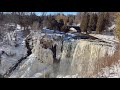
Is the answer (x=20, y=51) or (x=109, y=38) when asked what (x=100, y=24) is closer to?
(x=109, y=38)

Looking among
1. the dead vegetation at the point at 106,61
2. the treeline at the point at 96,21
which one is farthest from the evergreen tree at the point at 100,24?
the dead vegetation at the point at 106,61

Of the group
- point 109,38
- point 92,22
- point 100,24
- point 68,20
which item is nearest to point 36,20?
point 68,20

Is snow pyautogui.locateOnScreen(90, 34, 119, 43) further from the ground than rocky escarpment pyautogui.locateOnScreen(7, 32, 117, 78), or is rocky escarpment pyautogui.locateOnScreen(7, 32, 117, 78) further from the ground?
snow pyautogui.locateOnScreen(90, 34, 119, 43)

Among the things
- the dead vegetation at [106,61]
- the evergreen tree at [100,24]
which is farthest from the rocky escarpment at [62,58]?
the evergreen tree at [100,24]

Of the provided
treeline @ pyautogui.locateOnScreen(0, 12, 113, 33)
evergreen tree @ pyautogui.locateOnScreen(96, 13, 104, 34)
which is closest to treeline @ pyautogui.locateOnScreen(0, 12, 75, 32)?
treeline @ pyautogui.locateOnScreen(0, 12, 113, 33)

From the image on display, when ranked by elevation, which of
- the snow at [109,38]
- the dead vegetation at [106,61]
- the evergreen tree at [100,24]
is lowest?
the dead vegetation at [106,61]

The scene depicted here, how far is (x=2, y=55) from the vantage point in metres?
8.83

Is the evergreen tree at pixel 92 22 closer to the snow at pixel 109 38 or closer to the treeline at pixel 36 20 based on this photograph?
the snow at pixel 109 38

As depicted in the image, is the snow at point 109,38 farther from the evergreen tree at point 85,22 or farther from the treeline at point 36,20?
the treeline at point 36,20

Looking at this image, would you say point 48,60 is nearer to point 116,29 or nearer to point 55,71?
point 55,71

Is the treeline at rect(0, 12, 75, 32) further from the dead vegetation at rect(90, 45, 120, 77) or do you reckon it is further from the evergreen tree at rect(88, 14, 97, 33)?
the dead vegetation at rect(90, 45, 120, 77)

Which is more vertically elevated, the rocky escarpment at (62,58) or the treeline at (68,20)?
the treeline at (68,20)
